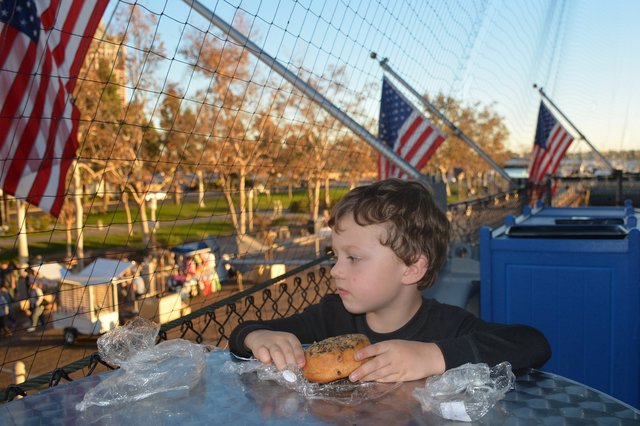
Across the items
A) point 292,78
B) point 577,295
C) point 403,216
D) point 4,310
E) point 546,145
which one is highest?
point 546,145

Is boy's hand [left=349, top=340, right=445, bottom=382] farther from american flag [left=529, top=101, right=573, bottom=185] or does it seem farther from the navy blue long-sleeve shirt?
american flag [left=529, top=101, right=573, bottom=185]

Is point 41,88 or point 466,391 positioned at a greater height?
point 41,88

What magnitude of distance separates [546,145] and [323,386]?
577 inches

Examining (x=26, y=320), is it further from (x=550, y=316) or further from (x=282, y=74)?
(x=550, y=316)

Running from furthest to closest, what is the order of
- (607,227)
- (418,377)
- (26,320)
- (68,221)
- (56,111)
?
(68,221), (26,320), (56,111), (607,227), (418,377)

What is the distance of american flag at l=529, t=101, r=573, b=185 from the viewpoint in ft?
47.6

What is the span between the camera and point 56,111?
3613 mm

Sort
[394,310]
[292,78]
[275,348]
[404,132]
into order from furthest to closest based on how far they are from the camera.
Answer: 1. [404,132]
2. [292,78]
3. [394,310]
4. [275,348]

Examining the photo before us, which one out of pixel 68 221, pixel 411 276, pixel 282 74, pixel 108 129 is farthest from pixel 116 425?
pixel 68 221

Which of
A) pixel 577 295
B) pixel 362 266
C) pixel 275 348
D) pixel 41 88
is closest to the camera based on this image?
pixel 275 348

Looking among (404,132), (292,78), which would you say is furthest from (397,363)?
(404,132)

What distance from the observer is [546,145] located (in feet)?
48.5

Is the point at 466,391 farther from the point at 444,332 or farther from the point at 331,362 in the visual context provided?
the point at 444,332

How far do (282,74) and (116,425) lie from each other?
3.56 m
